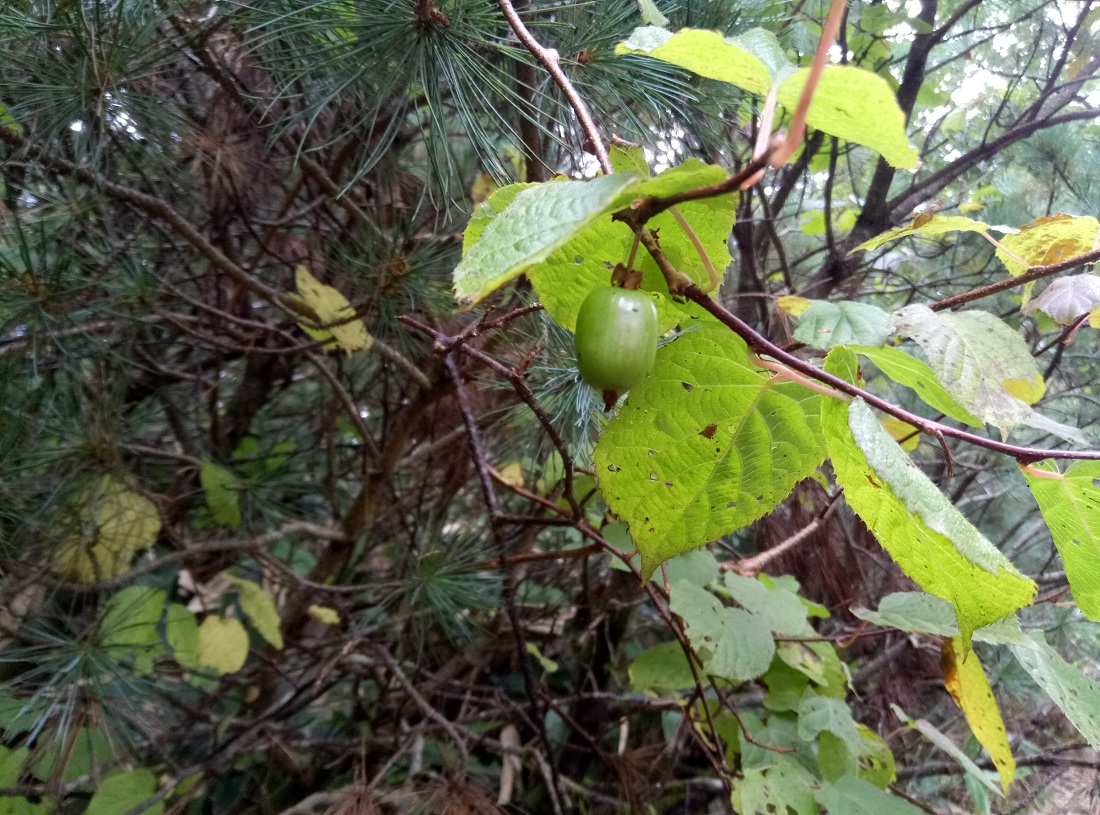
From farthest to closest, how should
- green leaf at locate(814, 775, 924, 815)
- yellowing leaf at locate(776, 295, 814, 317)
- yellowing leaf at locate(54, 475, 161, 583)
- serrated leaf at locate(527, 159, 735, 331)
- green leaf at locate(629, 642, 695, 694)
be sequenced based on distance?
yellowing leaf at locate(54, 475, 161, 583) < green leaf at locate(629, 642, 695, 694) < green leaf at locate(814, 775, 924, 815) < yellowing leaf at locate(776, 295, 814, 317) < serrated leaf at locate(527, 159, 735, 331)

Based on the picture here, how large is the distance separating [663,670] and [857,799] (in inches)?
9.9

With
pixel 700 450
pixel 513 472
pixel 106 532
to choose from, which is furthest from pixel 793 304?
pixel 106 532

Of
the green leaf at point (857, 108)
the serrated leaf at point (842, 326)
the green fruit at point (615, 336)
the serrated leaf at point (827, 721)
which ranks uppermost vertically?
the green leaf at point (857, 108)

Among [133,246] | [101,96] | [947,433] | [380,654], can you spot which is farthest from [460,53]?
[380,654]

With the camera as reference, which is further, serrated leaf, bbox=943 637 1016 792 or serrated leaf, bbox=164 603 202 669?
serrated leaf, bbox=164 603 202 669

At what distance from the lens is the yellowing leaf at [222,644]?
1031mm

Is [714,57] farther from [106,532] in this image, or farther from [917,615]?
[106,532]

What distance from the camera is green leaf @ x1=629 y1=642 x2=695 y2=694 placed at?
78 centimetres

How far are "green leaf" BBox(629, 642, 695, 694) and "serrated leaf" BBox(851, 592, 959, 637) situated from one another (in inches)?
9.2

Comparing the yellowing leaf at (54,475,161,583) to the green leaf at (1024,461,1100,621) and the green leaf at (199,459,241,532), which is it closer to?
the green leaf at (199,459,241,532)

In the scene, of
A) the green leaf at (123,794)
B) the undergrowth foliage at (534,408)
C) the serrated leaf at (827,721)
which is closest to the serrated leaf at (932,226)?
the undergrowth foliage at (534,408)

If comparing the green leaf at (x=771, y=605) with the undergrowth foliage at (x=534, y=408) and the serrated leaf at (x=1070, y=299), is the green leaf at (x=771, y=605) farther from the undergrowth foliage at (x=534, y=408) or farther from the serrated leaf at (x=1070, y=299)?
the serrated leaf at (x=1070, y=299)

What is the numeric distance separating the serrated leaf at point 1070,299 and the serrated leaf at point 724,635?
42cm

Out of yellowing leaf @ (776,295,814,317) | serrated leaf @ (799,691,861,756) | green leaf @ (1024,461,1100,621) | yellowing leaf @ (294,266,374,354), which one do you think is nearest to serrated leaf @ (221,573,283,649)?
yellowing leaf @ (294,266,374,354)
